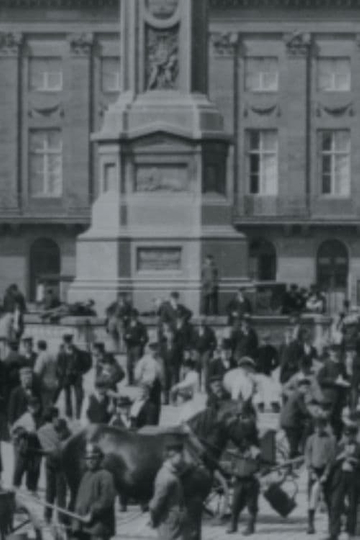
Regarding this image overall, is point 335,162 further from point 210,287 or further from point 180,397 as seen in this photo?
point 180,397

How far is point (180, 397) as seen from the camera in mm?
33031

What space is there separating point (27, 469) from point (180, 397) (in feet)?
25.4

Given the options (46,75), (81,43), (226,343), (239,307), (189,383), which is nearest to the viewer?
(189,383)

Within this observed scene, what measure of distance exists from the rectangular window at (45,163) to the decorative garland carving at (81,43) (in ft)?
10.1

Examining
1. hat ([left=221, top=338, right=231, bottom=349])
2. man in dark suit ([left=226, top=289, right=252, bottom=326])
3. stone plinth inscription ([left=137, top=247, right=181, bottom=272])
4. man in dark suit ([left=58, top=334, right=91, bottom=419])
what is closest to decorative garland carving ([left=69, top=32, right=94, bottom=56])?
stone plinth inscription ([left=137, top=247, right=181, bottom=272])

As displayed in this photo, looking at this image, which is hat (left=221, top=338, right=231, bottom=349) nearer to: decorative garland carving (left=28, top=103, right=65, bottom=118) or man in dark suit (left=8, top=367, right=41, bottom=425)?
man in dark suit (left=8, top=367, right=41, bottom=425)

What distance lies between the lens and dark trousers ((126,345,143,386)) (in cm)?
3997

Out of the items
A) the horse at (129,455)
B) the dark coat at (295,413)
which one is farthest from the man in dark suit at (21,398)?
the horse at (129,455)

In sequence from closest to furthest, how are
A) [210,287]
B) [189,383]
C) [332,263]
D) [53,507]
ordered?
[53,507] → [189,383] → [210,287] → [332,263]

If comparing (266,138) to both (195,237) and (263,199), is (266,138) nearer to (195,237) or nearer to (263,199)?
(263,199)

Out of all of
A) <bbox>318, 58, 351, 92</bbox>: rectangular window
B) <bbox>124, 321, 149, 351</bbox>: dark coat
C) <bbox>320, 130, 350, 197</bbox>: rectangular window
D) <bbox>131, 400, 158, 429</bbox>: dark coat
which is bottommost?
<bbox>131, 400, 158, 429</bbox>: dark coat

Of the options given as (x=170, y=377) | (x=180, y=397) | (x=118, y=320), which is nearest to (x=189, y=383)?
(x=180, y=397)

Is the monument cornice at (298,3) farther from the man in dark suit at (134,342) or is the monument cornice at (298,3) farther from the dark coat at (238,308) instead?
the man in dark suit at (134,342)

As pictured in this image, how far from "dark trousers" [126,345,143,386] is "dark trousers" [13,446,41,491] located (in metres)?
14.2
